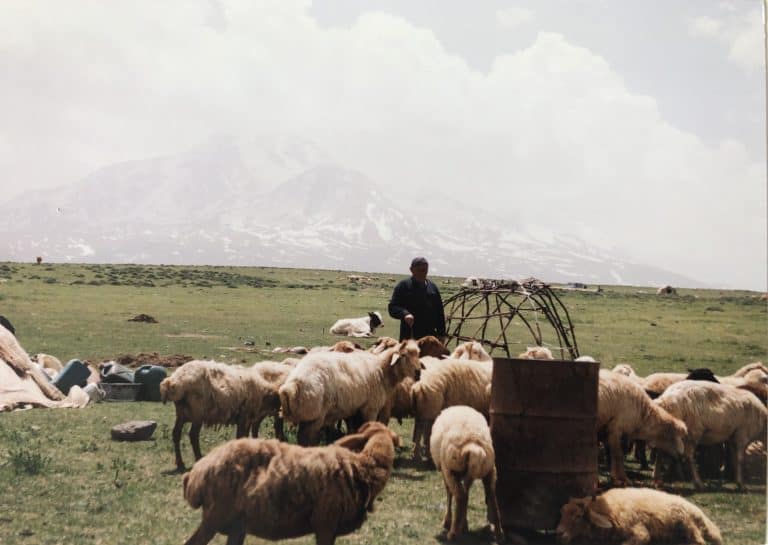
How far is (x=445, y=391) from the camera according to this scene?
1162 cm

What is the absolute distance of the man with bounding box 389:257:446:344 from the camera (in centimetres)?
1288

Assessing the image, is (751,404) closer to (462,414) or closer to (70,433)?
(462,414)

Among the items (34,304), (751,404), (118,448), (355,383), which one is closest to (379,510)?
(355,383)

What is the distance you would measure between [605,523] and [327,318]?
31.0 metres

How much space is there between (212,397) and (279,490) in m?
5.24

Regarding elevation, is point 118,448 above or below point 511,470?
below

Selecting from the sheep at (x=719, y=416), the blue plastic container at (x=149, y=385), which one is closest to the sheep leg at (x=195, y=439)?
the blue plastic container at (x=149, y=385)

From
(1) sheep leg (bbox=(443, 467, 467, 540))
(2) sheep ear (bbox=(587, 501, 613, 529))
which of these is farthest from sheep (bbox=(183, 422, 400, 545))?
(2) sheep ear (bbox=(587, 501, 613, 529))

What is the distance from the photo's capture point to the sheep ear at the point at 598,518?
7.42 m

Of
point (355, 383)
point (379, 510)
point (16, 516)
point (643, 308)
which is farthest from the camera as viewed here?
point (643, 308)

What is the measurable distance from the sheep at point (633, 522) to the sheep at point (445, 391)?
3789mm

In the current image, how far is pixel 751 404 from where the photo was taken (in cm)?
1098

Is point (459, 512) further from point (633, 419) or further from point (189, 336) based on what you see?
point (189, 336)

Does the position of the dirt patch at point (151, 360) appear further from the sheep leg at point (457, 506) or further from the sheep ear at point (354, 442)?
the sheep ear at point (354, 442)
